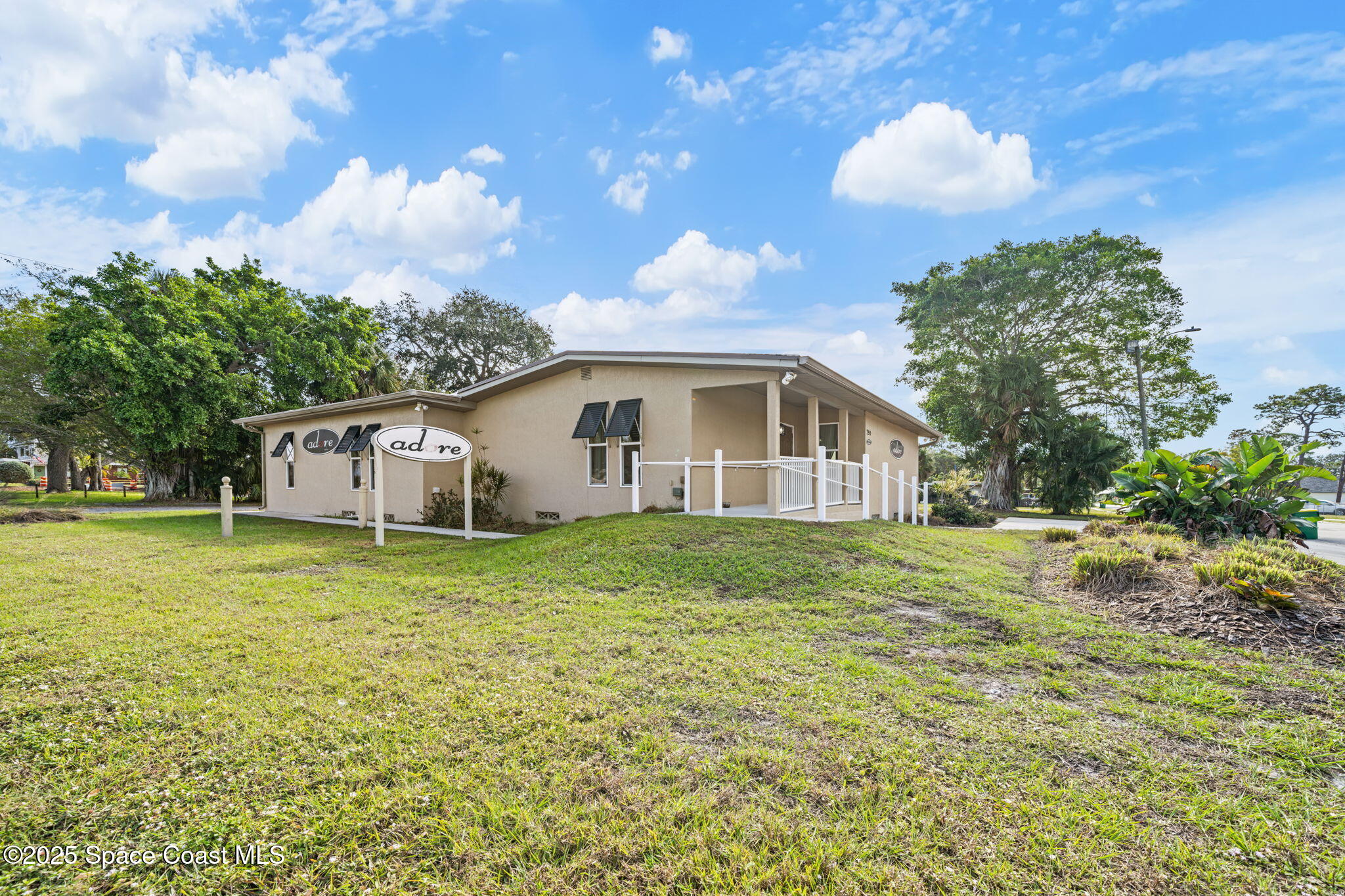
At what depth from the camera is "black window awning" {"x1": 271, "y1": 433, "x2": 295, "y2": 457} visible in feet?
55.9

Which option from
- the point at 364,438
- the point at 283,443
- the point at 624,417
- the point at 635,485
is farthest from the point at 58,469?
the point at 635,485

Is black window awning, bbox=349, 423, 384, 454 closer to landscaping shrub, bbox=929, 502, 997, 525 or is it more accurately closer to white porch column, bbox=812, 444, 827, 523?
white porch column, bbox=812, 444, 827, 523

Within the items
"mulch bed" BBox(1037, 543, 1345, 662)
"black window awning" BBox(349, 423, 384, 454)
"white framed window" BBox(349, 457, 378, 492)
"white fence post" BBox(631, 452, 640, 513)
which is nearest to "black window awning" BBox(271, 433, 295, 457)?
"white framed window" BBox(349, 457, 378, 492)

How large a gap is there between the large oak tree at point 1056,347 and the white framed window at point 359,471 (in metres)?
22.6

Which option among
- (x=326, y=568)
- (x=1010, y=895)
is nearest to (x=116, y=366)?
(x=326, y=568)

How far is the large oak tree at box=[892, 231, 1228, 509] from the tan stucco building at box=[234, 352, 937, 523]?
1027cm

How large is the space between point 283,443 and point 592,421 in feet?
38.9

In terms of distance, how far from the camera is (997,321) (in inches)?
971

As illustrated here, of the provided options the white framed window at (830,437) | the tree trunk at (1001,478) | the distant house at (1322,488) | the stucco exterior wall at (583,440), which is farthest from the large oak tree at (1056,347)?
the distant house at (1322,488)

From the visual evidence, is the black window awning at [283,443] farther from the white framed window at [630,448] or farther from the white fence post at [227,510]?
the white framed window at [630,448]

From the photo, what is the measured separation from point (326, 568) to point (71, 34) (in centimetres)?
1013

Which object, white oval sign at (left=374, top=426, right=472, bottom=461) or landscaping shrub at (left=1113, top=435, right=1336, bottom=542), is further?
white oval sign at (left=374, top=426, right=472, bottom=461)

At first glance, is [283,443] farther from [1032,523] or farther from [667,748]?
[1032,523]

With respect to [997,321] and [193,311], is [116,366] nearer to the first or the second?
[193,311]
